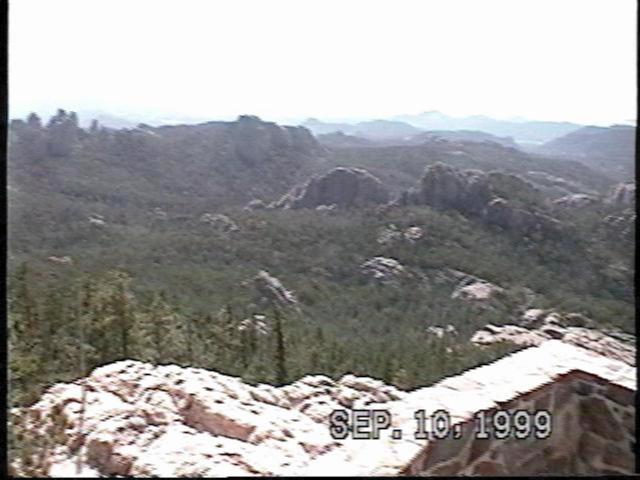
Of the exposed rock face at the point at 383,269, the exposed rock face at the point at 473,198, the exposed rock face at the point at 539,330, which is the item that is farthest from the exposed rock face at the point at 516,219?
the exposed rock face at the point at 539,330

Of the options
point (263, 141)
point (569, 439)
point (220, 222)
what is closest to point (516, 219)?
point (220, 222)

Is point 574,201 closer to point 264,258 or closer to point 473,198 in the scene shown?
point 473,198

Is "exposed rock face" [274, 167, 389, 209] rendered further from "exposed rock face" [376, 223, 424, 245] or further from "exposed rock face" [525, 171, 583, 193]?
"exposed rock face" [525, 171, 583, 193]

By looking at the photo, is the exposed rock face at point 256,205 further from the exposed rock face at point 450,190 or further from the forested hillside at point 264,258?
the exposed rock face at point 450,190

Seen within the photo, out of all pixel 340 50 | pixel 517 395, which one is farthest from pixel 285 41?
pixel 517 395

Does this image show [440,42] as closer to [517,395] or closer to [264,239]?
[517,395]

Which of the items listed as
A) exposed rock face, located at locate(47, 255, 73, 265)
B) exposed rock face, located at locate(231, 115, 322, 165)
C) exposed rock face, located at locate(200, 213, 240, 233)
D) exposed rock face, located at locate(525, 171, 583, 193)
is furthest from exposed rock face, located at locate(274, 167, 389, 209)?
exposed rock face, located at locate(47, 255, 73, 265)
